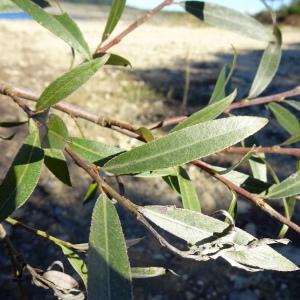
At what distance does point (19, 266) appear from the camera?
62 cm

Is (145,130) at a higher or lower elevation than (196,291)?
higher

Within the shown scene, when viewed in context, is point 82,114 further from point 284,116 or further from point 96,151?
point 284,116

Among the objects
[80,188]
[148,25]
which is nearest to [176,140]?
[80,188]

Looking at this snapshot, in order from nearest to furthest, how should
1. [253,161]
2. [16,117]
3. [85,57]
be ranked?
[85,57]
[253,161]
[16,117]

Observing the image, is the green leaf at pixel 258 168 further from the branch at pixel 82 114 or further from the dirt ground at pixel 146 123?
the dirt ground at pixel 146 123

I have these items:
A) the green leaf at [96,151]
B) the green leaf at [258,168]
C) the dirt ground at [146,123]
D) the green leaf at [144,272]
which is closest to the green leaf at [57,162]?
the green leaf at [96,151]

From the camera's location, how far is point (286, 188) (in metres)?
0.57

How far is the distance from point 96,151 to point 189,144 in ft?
0.38

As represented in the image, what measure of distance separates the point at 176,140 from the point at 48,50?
157 inches

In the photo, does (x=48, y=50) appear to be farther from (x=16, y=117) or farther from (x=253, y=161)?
(x=253, y=161)

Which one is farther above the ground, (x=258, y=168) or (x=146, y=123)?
(x=258, y=168)

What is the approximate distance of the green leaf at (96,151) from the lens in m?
0.53

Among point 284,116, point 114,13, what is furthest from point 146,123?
point 114,13

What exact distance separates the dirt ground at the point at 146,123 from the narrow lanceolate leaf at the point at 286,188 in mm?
1090
